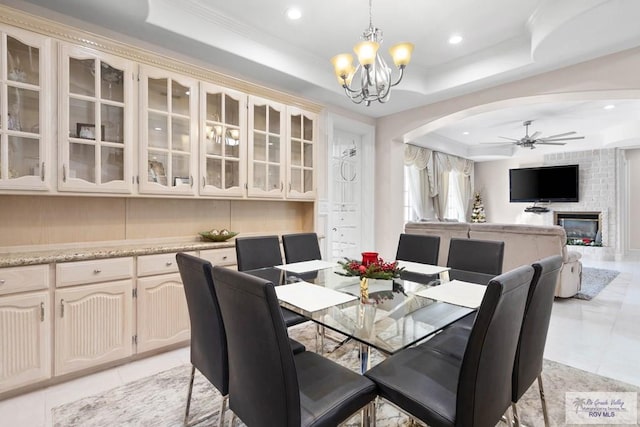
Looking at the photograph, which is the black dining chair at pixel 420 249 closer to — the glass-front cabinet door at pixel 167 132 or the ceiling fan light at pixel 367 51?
the ceiling fan light at pixel 367 51

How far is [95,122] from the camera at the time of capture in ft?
7.38

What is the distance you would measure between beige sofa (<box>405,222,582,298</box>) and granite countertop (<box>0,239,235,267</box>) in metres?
3.22

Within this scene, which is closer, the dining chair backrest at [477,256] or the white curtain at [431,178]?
the dining chair backrest at [477,256]

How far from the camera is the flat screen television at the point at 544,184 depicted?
727cm

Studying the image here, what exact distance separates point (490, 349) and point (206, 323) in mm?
1192

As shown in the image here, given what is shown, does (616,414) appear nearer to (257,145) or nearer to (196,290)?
(196,290)

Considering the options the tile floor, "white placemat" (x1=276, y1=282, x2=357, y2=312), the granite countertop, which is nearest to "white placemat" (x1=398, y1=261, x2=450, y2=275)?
"white placemat" (x1=276, y1=282, x2=357, y2=312)

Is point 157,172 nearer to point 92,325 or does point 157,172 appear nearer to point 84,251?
point 84,251

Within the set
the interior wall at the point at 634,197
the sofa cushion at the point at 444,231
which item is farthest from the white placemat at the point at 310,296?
the interior wall at the point at 634,197

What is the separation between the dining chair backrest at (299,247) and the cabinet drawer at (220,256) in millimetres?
528

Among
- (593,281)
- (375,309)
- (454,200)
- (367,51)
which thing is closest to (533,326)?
(375,309)

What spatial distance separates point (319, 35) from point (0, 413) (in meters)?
3.65

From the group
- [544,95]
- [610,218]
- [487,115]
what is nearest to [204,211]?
[544,95]

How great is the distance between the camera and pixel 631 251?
674 cm
